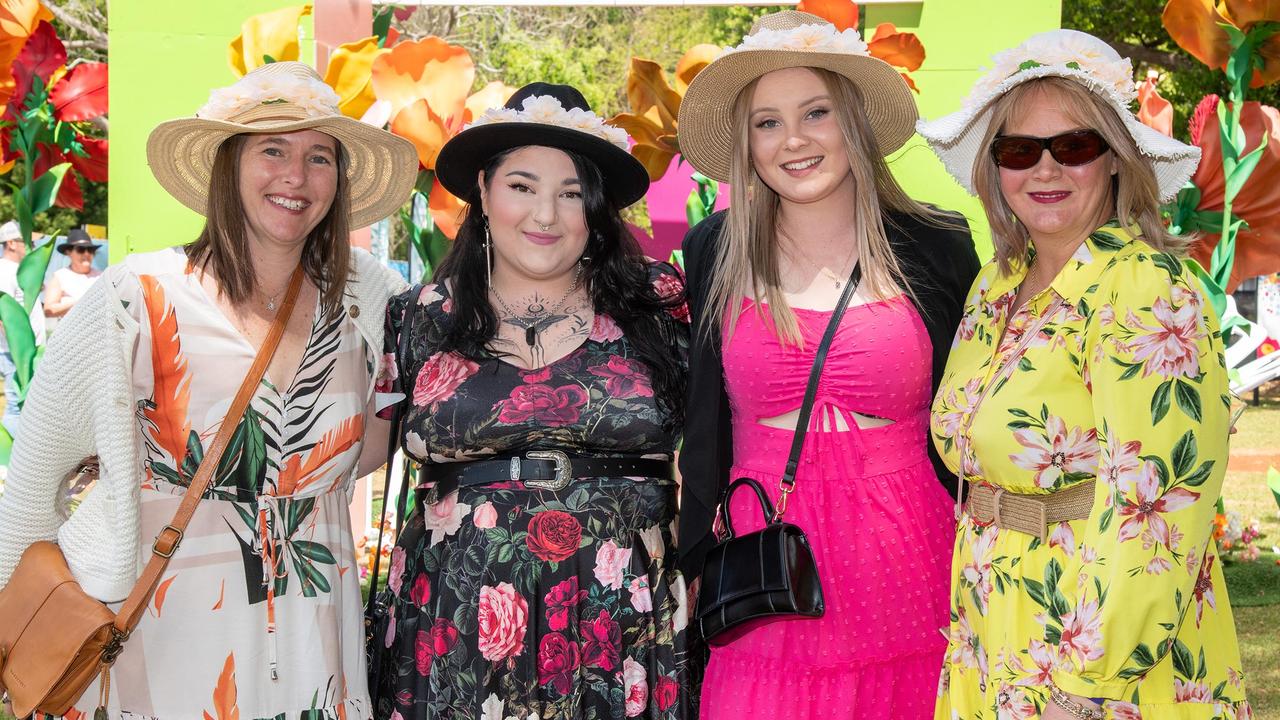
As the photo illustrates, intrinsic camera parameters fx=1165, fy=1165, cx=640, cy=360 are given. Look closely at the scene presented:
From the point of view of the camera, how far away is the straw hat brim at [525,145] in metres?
3.15

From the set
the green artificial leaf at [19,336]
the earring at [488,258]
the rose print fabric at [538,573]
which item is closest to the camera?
the rose print fabric at [538,573]

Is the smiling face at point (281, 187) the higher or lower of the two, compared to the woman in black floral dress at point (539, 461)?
higher

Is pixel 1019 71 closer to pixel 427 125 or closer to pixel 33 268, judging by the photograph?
pixel 427 125

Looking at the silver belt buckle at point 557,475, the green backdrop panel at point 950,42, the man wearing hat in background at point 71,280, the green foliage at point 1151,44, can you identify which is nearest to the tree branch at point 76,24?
the man wearing hat in background at point 71,280

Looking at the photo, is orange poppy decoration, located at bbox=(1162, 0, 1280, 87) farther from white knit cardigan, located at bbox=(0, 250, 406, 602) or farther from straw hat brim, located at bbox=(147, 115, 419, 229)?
white knit cardigan, located at bbox=(0, 250, 406, 602)

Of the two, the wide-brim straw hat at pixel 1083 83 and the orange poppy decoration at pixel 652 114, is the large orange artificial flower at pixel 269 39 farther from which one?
the wide-brim straw hat at pixel 1083 83

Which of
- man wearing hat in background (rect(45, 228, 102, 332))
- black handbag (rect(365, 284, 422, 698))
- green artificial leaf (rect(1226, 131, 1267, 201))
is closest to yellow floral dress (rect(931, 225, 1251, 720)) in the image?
black handbag (rect(365, 284, 422, 698))

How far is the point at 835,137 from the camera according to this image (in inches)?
123

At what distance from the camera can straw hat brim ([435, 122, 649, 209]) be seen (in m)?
3.15

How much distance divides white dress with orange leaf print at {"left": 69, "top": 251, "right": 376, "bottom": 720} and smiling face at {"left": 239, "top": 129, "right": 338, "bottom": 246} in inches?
8.8

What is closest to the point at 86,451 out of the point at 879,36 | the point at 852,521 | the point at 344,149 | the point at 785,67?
the point at 344,149

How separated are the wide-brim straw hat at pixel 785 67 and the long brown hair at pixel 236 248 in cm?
108

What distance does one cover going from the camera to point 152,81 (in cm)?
540

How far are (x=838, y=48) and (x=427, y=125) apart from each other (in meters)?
1.69
